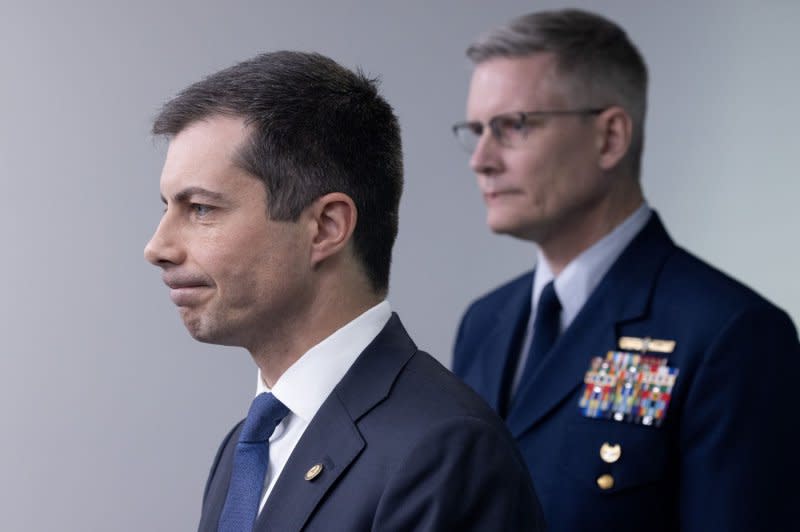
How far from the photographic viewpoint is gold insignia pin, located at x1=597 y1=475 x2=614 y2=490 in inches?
83.7

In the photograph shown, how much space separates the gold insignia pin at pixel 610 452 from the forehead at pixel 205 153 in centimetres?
99

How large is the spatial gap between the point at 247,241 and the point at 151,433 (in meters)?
1.69

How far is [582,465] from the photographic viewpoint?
7.14 feet

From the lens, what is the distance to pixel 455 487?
1.34 meters

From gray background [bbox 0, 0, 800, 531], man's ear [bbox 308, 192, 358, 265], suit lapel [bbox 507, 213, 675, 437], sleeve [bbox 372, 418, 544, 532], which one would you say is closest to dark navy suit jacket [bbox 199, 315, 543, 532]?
sleeve [bbox 372, 418, 544, 532]

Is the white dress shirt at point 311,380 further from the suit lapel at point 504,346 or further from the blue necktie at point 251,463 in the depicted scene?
the suit lapel at point 504,346

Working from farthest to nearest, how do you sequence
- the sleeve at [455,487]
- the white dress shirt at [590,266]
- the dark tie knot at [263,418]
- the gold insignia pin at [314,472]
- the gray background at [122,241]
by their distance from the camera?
1. the gray background at [122,241]
2. the white dress shirt at [590,266]
3. the dark tie knot at [263,418]
4. the gold insignia pin at [314,472]
5. the sleeve at [455,487]

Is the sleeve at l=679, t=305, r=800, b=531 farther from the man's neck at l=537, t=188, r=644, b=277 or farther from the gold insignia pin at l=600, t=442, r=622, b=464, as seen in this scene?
the man's neck at l=537, t=188, r=644, b=277

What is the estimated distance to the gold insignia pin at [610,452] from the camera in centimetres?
215

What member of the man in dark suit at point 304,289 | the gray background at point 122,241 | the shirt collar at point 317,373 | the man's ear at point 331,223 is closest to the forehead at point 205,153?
the man in dark suit at point 304,289

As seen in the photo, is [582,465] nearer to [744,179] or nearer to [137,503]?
[137,503]

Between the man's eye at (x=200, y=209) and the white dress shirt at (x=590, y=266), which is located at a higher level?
the man's eye at (x=200, y=209)

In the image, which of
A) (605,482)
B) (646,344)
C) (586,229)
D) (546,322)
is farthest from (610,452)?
(586,229)

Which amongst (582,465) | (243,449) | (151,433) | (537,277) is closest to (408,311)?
(151,433)
